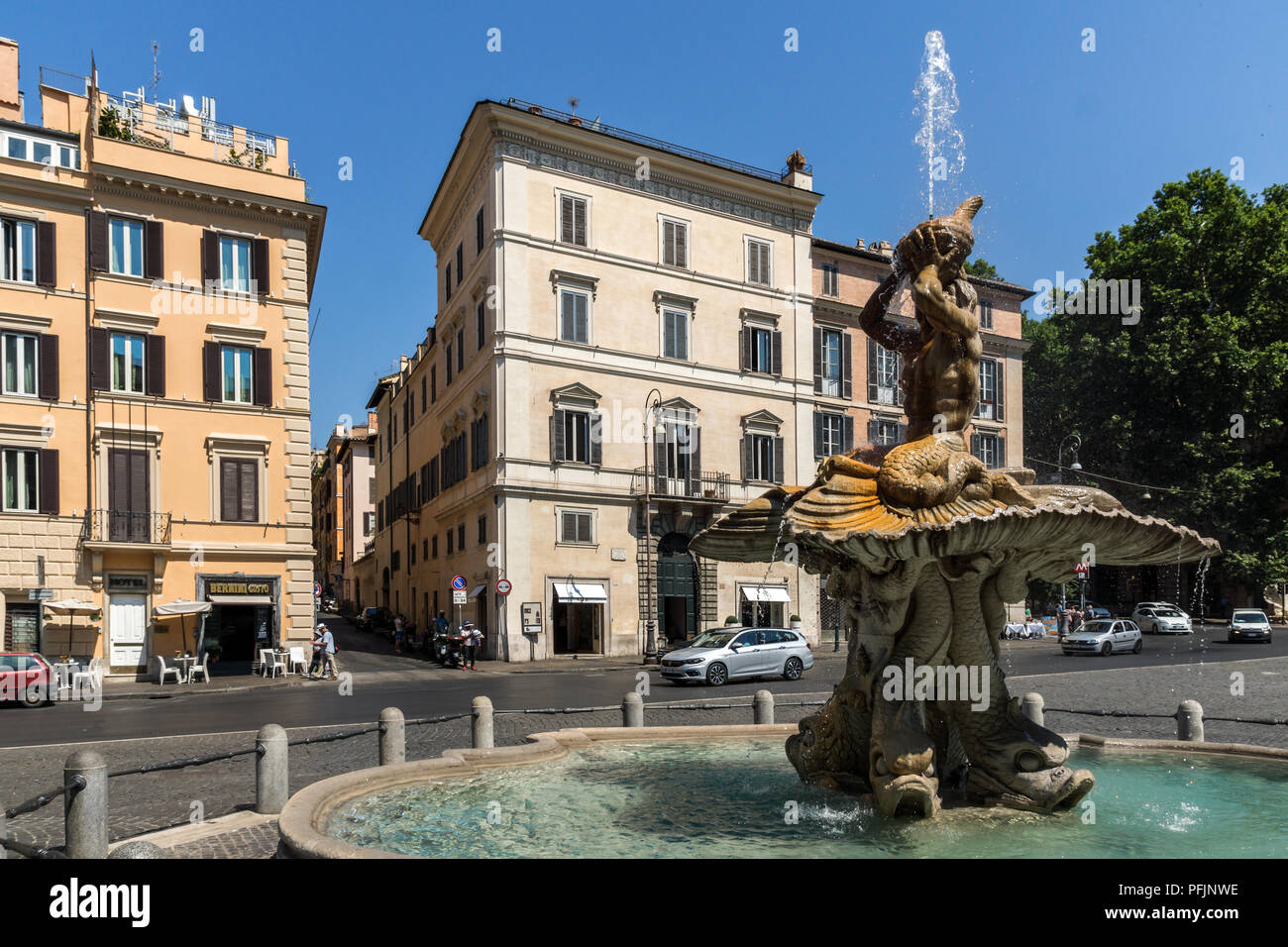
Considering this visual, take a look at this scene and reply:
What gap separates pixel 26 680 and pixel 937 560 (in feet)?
67.5

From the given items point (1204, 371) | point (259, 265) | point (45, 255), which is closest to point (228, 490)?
point (259, 265)

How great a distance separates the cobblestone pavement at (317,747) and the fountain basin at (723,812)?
125 cm

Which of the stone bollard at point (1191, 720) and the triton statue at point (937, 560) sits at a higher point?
the triton statue at point (937, 560)

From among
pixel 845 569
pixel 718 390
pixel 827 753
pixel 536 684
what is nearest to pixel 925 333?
pixel 845 569

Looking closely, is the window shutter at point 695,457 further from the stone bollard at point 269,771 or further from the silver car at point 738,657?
the stone bollard at point 269,771

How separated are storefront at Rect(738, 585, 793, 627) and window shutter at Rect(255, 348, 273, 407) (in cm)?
1719

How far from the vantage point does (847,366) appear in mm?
41688

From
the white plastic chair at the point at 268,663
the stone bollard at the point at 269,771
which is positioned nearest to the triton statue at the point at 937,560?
the stone bollard at the point at 269,771

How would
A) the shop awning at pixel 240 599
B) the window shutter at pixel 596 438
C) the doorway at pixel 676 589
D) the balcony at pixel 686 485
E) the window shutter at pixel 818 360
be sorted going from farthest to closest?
the window shutter at pixel 818 360, the doorway at pixel 676 589, the balcony at pixel 686 485, the window shutter at pixel 596 438, the shop awning at pixel 240 599

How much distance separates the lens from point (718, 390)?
37.1m

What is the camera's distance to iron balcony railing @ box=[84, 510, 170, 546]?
2700 centimetres

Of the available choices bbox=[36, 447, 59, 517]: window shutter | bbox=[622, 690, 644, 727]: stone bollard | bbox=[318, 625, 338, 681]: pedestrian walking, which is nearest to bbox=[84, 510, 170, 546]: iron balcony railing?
bbox=[36, 447, 59, 517]: window shutter

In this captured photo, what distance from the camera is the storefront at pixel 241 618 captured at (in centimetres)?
2855

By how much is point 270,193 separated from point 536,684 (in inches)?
674
